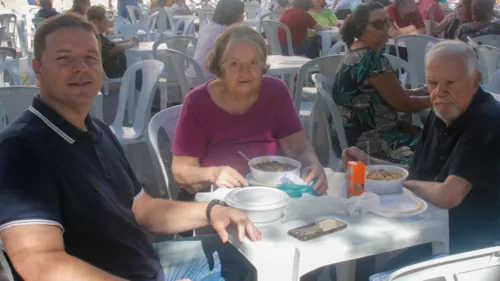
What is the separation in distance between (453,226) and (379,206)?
0.42 meters

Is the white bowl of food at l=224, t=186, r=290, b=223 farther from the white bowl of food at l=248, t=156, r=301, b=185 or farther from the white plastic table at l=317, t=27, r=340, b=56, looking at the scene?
the white plastic table at l=317, t=27, r=340, b=56

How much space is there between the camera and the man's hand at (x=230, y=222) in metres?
1.58

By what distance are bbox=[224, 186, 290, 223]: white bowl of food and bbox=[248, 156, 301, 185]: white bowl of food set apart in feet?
0.60

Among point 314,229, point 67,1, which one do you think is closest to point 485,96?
point 314,229

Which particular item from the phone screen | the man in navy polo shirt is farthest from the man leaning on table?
the man in navy polo shirt

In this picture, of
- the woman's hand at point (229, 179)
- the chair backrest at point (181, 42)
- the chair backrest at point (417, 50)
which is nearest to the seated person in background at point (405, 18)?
the chair backrest at point (417, 50)

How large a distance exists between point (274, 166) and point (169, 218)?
46cm

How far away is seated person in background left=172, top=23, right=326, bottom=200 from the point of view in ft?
7.86

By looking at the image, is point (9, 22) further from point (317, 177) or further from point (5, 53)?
point (317, 177)

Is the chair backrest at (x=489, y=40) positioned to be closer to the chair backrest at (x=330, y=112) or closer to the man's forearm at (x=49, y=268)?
the chair backrest at (x=330, y=112)

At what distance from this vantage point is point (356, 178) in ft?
6.00

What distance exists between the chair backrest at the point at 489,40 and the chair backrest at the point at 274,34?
7.60 feet

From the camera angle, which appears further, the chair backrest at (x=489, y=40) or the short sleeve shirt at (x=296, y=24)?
the short sleeve shirt at (x=296, y=24)

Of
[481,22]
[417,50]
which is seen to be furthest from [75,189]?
[481,22]
